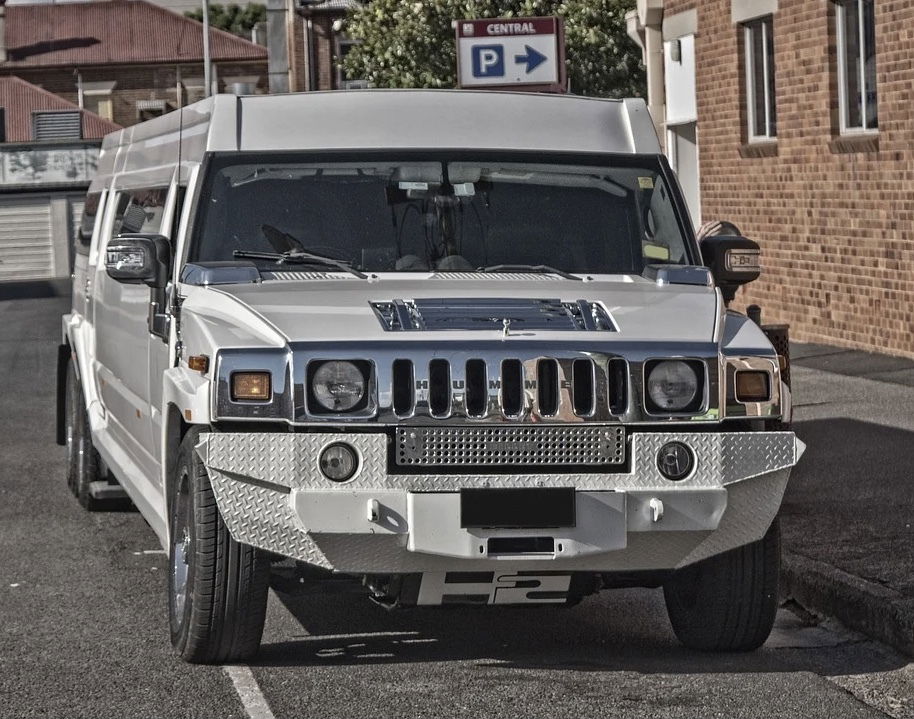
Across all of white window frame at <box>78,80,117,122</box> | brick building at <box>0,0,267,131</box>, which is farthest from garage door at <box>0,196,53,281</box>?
white window frame at <box>78,80,117,122</box>

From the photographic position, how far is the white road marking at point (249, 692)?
5.96 metres

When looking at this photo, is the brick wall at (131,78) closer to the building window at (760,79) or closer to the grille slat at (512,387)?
the building window at (760,79)

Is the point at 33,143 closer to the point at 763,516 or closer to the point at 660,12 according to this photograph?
the point at 660,12

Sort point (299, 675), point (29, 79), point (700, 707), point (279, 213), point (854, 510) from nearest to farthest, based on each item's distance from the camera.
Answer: point (700, 707) < point (299, 675) < point (279, 213) < point (854, 510) < point (29, 79)

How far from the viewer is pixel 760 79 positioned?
773 inches

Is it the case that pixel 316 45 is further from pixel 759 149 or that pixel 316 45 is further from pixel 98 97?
pixel 759 149

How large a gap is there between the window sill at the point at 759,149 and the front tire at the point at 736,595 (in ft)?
42.1

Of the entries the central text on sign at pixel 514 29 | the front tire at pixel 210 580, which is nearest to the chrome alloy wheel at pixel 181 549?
the front tire at pixel 210 580

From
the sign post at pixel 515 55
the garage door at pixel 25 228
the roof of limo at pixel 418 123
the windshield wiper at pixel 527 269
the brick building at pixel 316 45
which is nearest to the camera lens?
the windshield wiper at pixel 527 269

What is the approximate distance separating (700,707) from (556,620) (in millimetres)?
1613

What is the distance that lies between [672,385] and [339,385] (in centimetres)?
109

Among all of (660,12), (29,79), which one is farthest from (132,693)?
(29,79)

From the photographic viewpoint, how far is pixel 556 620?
24.8 feet

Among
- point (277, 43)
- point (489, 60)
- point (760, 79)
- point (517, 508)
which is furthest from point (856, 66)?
point (517, 508)
